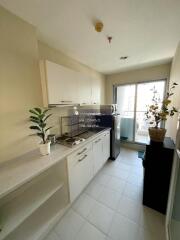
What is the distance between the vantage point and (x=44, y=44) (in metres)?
1.79

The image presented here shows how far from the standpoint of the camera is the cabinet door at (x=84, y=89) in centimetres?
209

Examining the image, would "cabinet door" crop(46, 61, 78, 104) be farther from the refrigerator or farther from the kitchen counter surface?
the refrigerator

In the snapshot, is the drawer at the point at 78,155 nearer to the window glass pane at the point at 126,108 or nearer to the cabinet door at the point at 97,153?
the cabinet door at the point at 97,153

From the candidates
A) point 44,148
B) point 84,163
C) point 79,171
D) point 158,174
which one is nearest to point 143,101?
point 158,174

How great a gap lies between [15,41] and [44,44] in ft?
2.05

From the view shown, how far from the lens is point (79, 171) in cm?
172

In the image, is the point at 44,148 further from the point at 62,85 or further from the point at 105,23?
the point at 105,23

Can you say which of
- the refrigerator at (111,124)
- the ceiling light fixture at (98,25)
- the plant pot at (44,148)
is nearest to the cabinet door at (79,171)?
the plant pot at (44,148)

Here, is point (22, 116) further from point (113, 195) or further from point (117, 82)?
point (117, 82)

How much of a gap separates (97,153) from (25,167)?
1.38 meters

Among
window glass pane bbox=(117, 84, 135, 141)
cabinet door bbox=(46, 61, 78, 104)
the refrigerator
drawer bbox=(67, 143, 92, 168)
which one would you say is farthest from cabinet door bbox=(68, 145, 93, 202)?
window glass pane bbox=(117, 84, 135, 141)

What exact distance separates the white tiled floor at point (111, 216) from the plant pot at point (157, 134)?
3.33 feet

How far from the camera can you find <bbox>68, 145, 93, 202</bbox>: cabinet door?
1.57 m

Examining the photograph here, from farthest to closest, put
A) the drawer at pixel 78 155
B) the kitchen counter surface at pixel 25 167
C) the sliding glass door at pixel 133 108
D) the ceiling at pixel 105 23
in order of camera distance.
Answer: the sliding glass door at pixel 133 108, the drawer at pixel 78 155, the ceiling at pixel 105 23, the kitchen counter surface at pixel 25 167
